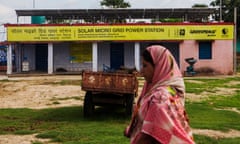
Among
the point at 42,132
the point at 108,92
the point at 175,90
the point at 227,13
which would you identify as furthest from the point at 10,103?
the point at 227,13

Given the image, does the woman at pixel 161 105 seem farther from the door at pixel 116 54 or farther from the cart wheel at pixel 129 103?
the door at pixel 116 54

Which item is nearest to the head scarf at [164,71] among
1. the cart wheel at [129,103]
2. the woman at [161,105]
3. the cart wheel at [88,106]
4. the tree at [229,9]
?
the woman at [161,105]

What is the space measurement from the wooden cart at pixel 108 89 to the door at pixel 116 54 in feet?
67.6

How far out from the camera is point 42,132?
941cm

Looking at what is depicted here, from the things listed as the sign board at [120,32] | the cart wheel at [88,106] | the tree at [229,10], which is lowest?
the cart wheel at [88,106]

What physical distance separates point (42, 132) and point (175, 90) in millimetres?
6568

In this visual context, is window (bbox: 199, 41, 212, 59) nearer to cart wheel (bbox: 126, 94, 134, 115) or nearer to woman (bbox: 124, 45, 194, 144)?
cart wheel (bbox: 126, 94, 134, 115)

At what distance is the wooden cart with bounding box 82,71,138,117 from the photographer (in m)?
11.6

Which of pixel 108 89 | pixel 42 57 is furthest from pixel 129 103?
pixel 42 57

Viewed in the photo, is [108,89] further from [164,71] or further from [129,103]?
[164,71]

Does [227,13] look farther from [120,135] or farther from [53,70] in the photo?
[120,135]

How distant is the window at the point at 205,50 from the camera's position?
31328 millimetres

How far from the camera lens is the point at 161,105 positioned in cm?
316

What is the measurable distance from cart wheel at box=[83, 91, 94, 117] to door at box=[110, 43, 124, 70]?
20.7 meters
